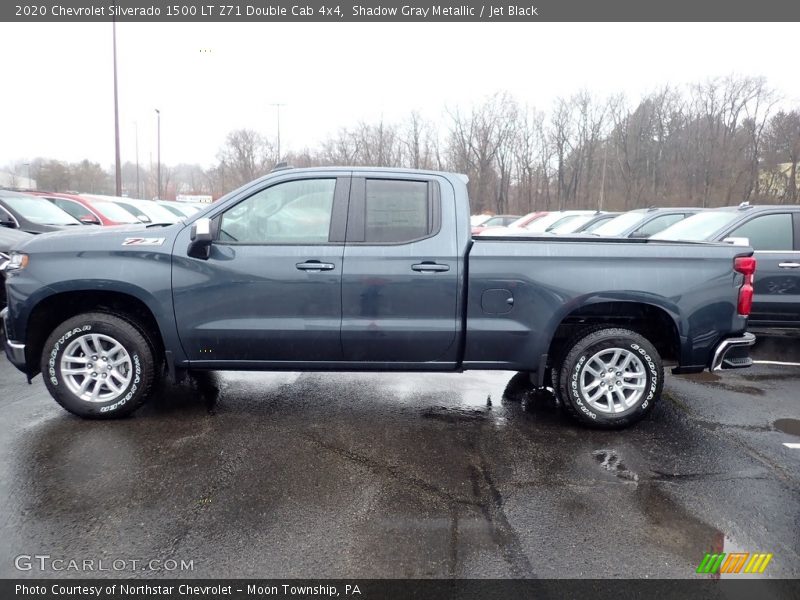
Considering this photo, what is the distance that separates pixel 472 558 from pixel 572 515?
2.48 feet

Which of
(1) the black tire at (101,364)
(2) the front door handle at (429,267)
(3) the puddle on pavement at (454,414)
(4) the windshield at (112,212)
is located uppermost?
(4) the windshield at (112,212)

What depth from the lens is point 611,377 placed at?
4266mm

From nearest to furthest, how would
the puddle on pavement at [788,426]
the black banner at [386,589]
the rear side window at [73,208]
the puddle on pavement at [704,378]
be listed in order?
the black banner at [386,589] < the puddle on pavement at [788,426] < the puddle on pavement at [704,378] < the rear side window at [73,208]

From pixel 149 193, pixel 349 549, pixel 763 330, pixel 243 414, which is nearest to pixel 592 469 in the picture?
pixel 349 549

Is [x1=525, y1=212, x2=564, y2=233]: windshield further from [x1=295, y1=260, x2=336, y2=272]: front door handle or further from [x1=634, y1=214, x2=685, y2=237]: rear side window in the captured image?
[x1=295, y1=260, x2=336, y2=272]: front door handle

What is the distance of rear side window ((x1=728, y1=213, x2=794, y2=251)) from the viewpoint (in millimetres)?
6746

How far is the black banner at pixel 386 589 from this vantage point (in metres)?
2.37

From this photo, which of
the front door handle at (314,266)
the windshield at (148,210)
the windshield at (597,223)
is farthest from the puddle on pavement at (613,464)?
the windshield at (148,210)

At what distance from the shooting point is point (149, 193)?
255 ft

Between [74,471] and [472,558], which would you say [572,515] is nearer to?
[472,558]

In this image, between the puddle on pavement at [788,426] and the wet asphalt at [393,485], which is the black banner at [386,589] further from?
the puddle on pavement at [788,426]

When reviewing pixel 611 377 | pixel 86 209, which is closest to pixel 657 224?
pixel 611 377

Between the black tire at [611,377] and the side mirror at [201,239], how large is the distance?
9.67 ft

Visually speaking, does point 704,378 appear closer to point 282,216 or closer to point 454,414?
point 454,414
